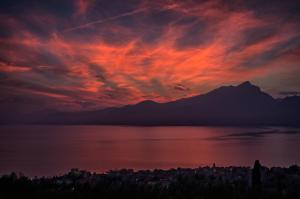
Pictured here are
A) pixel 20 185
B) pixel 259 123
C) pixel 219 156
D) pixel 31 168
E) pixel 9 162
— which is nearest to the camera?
pixel 20 185

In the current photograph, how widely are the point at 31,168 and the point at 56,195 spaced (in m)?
31.9

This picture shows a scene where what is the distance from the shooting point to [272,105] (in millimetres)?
194500

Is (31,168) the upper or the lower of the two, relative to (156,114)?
lower

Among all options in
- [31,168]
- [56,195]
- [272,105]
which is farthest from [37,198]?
[272,105]

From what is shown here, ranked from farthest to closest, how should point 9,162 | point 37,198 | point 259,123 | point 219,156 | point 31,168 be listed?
point 259,123 → point 219,156 → point 9,162 → point 31,168 → point 37,198

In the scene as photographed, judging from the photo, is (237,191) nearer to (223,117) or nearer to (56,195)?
(56,195)

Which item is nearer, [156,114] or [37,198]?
[37,198]

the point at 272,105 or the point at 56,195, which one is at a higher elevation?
the point at 272,105

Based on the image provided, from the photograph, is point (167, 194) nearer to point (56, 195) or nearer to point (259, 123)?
point (56, 195)

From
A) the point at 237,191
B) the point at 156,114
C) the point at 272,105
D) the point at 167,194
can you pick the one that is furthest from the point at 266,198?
the point at 272,105

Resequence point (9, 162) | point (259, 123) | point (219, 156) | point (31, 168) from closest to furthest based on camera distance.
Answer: point (31, 168)
point (9, 162)
point (219, 156)
point (259, 123)

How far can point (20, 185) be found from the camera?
697cm

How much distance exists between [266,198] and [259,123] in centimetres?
19384

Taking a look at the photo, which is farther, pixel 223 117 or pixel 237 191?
pixel 223 117
